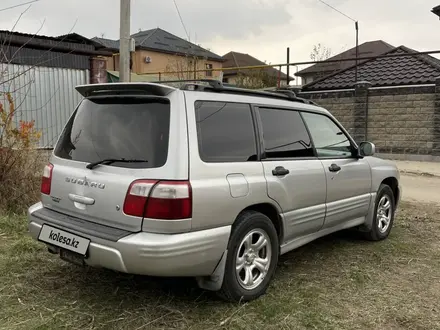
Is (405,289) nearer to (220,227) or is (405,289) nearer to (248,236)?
(248,236)

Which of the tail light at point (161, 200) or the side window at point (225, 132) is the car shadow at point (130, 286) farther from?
the side window at point (225, 132)

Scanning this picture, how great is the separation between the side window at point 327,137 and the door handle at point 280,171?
725 mm

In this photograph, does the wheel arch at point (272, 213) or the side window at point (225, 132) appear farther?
the wheel arch at point (272, 213)

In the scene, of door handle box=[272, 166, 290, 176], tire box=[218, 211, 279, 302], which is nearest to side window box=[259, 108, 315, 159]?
door handle box=[272, 166, 290, 176]

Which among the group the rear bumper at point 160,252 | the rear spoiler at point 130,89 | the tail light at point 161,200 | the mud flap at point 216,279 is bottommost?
the mud flap at point 216,279

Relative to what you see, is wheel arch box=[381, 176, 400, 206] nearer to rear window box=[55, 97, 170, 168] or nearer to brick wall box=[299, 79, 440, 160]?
rear window box=[55, 97, 170, 168]

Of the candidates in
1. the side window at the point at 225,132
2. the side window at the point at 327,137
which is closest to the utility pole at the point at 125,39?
the side window at the point at 327,137

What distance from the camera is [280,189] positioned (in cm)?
367

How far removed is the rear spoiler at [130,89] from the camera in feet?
10.3

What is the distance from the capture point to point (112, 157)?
3189mm

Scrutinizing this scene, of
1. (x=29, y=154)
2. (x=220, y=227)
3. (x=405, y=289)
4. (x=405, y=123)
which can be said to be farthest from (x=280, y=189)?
(x=405, y=123)

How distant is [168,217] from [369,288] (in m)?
2.07

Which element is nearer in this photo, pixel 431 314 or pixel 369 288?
pixel 431 314

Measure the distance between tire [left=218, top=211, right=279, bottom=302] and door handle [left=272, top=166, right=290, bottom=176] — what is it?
1.25 feet
